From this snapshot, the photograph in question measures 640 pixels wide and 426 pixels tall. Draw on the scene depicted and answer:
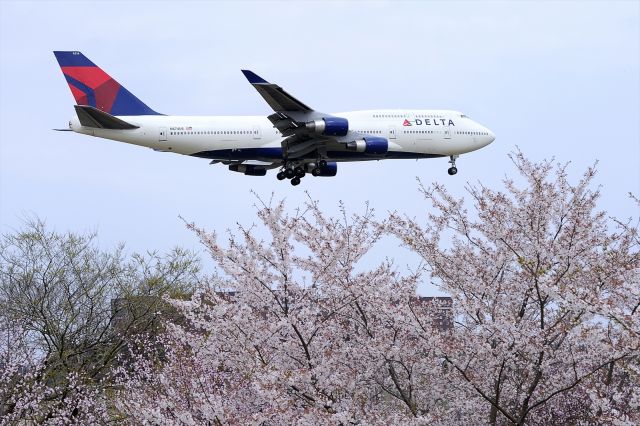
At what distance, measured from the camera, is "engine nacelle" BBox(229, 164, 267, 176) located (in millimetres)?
45188

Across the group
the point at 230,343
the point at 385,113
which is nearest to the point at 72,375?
the point at 230,343

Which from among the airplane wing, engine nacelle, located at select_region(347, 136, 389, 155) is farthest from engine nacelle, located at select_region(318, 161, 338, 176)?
engine nacelle, located at select_region(347, 136, 389, 155)

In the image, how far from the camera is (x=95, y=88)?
45031 mm

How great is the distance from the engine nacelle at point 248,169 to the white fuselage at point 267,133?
65.8 inches

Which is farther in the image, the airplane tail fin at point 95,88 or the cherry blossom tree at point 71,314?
the airplane tail fin at point 95,88

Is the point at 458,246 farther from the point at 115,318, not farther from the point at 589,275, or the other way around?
the point at 115,318

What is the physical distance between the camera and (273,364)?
1335 centimetres

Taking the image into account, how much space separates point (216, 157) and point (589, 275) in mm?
31188

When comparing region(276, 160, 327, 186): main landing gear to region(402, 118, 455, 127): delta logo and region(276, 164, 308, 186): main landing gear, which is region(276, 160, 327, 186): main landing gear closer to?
region(276, 164, 308, 186): main landing gear

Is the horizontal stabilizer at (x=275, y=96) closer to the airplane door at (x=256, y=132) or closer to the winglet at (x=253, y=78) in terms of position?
the winglet at (x=253, y=78)

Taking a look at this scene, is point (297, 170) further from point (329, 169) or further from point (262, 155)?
point (262, 155)

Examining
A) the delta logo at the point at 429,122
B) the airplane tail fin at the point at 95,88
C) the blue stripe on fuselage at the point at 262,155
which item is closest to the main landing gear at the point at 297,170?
the blue stripe on fuselage at the point at 262,155

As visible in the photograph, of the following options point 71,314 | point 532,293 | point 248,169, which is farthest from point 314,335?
point 248,169

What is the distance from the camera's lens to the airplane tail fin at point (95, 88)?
143ft
